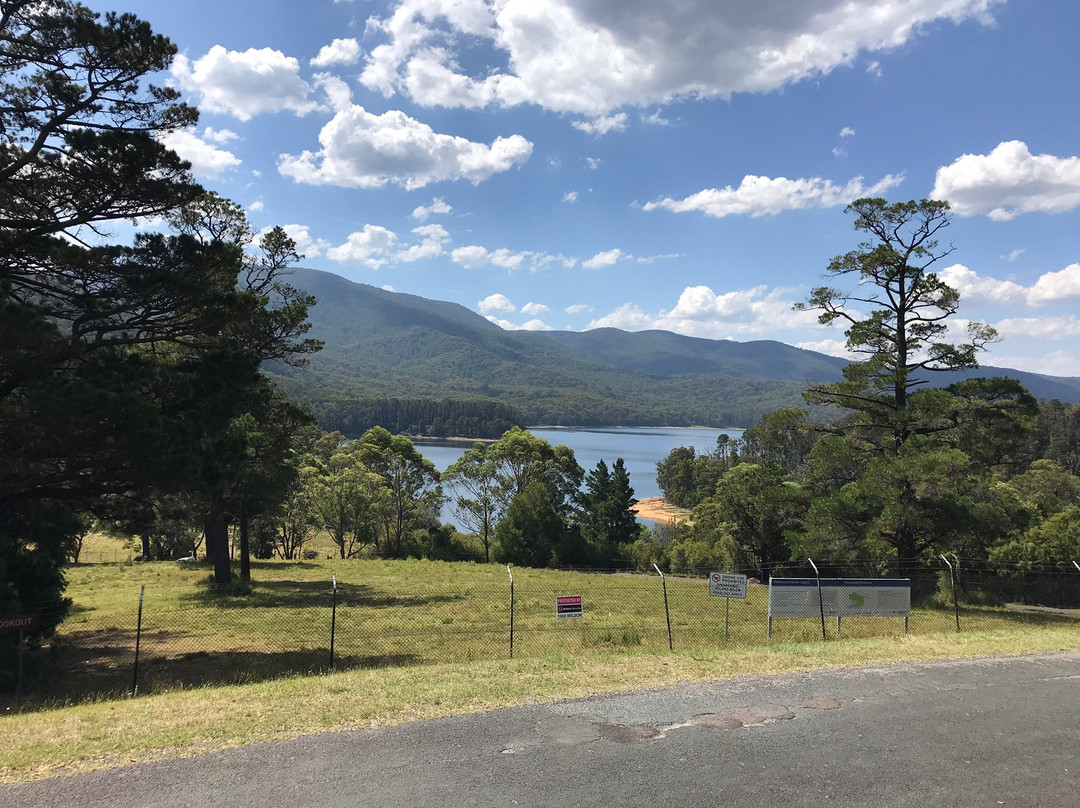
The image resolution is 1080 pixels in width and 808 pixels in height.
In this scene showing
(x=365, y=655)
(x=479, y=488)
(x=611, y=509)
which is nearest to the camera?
(x=365, y=655)

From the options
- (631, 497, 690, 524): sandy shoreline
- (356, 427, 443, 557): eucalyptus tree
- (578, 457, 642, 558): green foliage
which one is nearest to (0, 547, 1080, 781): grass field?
(356, 427, 443, 557): eucalyptus tree

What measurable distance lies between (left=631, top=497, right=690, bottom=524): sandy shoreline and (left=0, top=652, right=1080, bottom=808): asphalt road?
87707mm

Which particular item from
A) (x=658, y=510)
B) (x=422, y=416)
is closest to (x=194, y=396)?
(x=658, y=510)

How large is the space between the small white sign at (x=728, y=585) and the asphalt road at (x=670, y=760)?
4118 mm

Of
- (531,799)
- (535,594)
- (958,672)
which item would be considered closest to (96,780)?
(531,799)

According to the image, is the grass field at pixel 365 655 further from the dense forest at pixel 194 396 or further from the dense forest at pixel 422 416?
the dense forest at pixel 422 416

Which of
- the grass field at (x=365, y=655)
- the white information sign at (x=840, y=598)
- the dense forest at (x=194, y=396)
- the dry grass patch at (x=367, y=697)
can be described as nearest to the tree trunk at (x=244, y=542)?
the dense forest at (x=194, y=396)

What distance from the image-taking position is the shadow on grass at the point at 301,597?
2002 centimetres

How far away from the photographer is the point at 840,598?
1323cm

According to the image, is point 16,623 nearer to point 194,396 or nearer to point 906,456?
point 194,396

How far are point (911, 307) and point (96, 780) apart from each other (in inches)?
930

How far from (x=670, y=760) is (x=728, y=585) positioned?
6803 millimetres

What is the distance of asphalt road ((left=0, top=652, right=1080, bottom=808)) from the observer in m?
5.34

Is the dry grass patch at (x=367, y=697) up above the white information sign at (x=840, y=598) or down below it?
below
